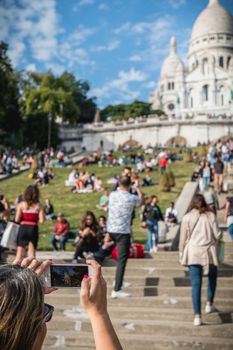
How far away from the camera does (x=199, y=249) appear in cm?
495

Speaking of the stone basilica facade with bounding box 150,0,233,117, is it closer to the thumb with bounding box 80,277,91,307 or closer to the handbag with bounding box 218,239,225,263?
the handbag with bounding box 218,239,225,263

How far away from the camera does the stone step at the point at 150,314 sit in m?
5.00

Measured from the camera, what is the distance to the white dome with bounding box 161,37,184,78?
92906mm

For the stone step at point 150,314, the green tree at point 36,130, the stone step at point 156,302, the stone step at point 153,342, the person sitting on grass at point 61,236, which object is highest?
the green tree at point 36,130

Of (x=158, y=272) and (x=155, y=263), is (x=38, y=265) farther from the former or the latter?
(x=155, y=263)

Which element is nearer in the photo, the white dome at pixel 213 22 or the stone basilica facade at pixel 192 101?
the stone basilica facade at pixel 192 101

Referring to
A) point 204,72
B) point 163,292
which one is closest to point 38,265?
point 163,292

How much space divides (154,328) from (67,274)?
133 inches

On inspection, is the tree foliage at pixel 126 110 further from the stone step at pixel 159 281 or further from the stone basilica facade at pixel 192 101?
the stone step at pixel 159 281

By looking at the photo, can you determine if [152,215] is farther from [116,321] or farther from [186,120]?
[186,120]

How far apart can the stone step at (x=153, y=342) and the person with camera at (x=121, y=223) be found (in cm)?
101

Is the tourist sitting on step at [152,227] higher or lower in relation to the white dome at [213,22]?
lower

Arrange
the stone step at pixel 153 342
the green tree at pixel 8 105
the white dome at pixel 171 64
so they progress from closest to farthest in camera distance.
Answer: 1. the stone step at pixel 153 342
2. the green tree at pixel 8 105
3. the white dome at pixel 171 64

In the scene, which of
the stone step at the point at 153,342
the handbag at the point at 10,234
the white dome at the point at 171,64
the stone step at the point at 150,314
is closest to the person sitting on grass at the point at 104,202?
the handbag at the point at 10,234
